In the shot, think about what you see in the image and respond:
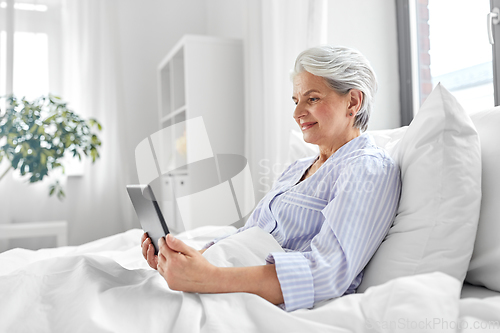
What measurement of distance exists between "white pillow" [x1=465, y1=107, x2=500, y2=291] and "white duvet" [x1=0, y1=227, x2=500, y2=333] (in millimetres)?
68

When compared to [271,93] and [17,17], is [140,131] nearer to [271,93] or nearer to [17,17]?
[17,17]

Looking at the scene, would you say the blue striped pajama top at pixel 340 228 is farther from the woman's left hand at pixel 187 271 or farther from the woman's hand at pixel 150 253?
the woman's hand at pixel 150 253

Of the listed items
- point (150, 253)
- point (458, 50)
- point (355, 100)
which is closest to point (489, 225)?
point (355, 100)

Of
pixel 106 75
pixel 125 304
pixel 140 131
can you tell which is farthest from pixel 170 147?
pixel 125 304

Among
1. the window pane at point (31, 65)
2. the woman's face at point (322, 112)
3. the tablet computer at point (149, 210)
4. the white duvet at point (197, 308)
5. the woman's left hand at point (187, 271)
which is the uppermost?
the window pane at point (31, 65)

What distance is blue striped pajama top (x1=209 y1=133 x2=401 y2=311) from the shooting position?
0.80 m

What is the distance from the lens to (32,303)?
77cm

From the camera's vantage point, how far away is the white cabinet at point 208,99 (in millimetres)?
2809

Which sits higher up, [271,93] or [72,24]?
[72,24]

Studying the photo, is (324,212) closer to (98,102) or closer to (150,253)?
(150,253)

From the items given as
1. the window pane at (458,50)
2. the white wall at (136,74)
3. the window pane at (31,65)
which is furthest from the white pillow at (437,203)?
the window pane at (31,65)

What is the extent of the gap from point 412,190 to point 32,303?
0.74 m

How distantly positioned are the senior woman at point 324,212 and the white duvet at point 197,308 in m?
0.04

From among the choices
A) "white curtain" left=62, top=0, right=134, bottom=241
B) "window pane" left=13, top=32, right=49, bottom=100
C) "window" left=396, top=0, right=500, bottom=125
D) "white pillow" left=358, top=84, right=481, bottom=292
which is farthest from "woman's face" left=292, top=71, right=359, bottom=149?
"window pane" left=13, top=32, right=49, bottom=100
